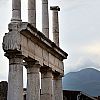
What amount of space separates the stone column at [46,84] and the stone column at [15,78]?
5008mm

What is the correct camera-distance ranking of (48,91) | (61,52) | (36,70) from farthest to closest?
(61,52), (48,91), (36,70)

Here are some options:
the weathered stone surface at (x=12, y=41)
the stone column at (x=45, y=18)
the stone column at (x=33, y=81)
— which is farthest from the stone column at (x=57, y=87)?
the weathered stone surface at (x=12, y=41)

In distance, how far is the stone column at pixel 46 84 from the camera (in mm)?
29141

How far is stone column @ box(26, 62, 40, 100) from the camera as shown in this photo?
2644 cm

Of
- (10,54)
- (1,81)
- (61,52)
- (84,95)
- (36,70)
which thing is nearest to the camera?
(10,54)

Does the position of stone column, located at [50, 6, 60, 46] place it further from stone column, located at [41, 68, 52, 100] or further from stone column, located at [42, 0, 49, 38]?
stone column, located at [41, 68, 52, 100]

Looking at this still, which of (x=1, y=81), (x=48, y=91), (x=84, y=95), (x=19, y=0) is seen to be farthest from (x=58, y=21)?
(x=84, y=95)

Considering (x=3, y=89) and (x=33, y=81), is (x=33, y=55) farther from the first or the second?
(x=3, y=89)

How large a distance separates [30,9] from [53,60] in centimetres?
478

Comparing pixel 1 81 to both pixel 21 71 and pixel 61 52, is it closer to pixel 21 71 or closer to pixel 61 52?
pixel 61 52

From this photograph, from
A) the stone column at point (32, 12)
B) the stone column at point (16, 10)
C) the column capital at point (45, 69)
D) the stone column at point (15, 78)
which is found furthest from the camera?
the column capital at point (45, 69)

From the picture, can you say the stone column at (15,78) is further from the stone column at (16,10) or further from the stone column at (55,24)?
the stone column at (55,24)

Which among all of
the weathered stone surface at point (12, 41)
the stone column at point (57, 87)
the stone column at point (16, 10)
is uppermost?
the stone column at point (16, 10)

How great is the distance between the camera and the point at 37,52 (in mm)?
26969
